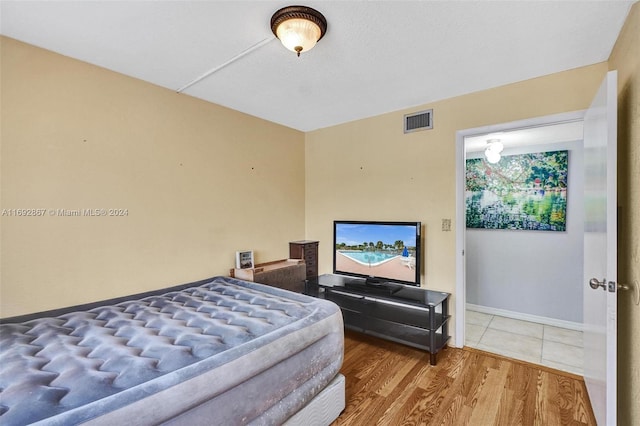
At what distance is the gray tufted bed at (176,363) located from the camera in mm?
1037

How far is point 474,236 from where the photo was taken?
3992 mm

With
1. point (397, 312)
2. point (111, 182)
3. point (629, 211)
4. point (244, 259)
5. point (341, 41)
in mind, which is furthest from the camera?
point (244, 259)

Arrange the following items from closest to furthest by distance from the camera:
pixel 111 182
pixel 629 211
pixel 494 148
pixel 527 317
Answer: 1. pixel 629 211
2. pixel 111 182
3. pixel 494 148
4. pixel 527 317

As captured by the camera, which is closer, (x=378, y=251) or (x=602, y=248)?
(x=602, y=248)

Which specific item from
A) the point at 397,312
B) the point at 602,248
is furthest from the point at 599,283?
the point at 397,312

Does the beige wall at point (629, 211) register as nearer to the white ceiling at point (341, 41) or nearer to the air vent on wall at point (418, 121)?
the white ceiling at point (341, 41)

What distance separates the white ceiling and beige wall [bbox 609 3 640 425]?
0.24 metres

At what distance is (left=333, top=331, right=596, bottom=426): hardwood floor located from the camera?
6.12 feet

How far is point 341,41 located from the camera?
1.88m

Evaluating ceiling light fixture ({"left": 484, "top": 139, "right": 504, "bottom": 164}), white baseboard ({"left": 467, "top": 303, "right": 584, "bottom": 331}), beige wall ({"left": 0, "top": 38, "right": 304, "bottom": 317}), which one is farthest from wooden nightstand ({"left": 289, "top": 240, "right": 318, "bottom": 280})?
ceiling light fixture ({"left": 484, "top": 139, "right": 504, "bottom": 164})

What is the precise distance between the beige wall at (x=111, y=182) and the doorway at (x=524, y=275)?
7.95ft

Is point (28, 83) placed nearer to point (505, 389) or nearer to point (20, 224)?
point (20, 224)

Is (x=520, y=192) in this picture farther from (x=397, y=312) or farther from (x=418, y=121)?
(x=397, y=312)

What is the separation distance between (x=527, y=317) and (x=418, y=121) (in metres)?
2.78
